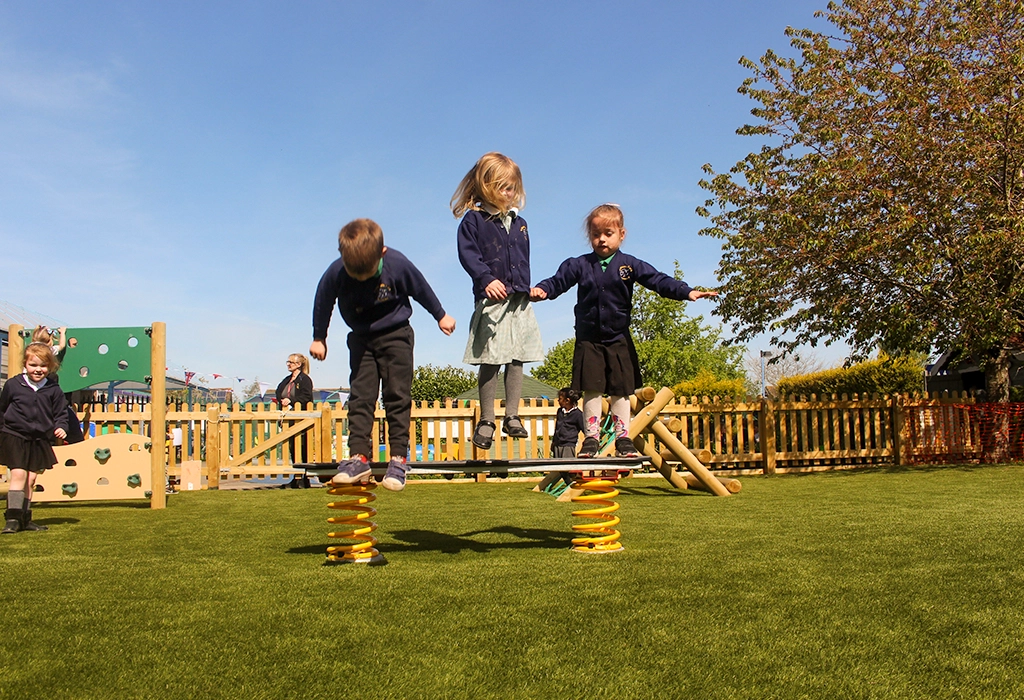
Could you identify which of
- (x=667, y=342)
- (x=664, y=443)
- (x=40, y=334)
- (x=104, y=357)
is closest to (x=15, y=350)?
(x=40, y=334)

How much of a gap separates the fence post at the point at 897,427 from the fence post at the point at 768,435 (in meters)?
2.67

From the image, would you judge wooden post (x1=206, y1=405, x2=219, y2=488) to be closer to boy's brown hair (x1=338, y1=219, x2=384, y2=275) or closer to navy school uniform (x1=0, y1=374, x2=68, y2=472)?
navy school uniform (x1=0, y1=374, x2=68, y2=472)

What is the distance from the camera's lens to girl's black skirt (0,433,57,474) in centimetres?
706

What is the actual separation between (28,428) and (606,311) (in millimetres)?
5241

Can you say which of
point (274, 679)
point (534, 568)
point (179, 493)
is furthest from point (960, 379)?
point (274, 679)

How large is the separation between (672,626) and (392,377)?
7.50ft

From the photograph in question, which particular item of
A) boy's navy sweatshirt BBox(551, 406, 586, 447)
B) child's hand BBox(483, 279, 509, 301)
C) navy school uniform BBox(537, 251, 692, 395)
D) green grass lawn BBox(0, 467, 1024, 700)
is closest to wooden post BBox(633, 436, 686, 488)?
boy's navy sweatshirt BBox(551, 406, 586, 447)

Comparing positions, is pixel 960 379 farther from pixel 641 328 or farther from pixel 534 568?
pixel 534 568

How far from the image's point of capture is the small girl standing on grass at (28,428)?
7.04m

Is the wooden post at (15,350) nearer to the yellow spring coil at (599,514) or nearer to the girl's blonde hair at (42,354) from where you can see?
the girl's blonde hair at (42,354)

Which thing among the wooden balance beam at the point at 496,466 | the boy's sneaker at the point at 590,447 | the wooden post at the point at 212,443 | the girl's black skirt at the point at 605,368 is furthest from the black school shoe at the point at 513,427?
the wooden post at the point at 212,443

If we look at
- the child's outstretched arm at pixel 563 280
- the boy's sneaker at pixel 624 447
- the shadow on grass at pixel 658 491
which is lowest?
the shadow on grass at pixel 658 491

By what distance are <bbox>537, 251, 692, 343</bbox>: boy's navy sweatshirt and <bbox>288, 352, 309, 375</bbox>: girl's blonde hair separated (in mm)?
9240

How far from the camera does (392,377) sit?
4.86 m
